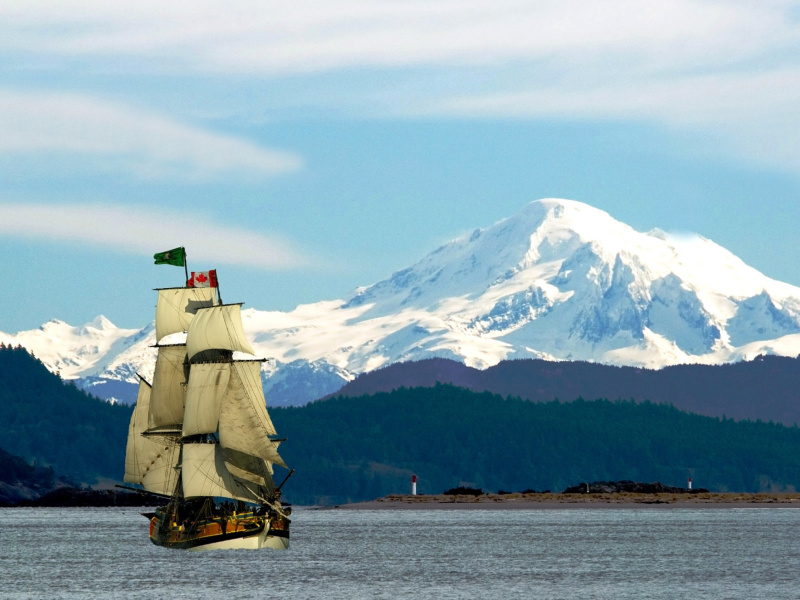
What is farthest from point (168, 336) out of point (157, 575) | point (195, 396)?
point (157, 575)

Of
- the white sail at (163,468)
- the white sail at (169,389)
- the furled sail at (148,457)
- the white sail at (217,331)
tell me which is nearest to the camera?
the white sail at (217,331)

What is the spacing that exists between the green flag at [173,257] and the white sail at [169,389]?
955 cm

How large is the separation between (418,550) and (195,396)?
1068 inches

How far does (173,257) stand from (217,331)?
15727 millimetres

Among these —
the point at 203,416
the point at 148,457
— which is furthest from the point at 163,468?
the point at 203,416

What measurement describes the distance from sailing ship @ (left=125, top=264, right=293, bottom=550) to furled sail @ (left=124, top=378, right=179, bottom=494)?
0.81 ft

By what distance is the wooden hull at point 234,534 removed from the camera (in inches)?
5330

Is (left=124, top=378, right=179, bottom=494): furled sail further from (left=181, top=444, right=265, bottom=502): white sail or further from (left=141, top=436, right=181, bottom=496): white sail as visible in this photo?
(left=181, top=444, right=265, bottom=502): white sail

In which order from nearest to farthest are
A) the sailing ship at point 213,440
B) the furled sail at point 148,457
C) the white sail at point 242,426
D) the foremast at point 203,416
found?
the sailing ship at point 213,440
the white sail at point 242,426
the foremast at point 203,416
the furled sail at point 148,457

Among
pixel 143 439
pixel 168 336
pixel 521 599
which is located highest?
pixel 168 336

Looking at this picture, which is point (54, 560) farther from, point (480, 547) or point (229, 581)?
point (480, 547)

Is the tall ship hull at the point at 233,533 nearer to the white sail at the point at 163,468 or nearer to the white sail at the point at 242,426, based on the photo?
the white sail at the point at 242,426

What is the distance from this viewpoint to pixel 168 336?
16450 centimetres

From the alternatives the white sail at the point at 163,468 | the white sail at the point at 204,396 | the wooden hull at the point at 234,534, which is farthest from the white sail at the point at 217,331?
the wooden hull at the point at 234,534
